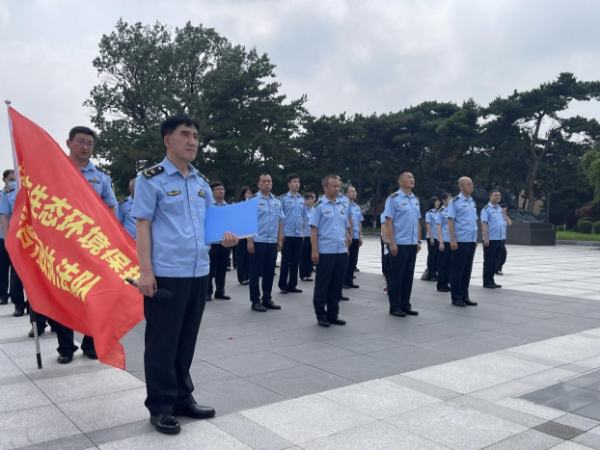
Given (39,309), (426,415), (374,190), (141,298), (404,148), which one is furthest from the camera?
(374,190)

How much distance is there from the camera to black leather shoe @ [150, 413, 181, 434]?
3160 mm

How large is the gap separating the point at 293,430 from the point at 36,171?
2734mm

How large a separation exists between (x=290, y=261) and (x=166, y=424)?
6118 mm

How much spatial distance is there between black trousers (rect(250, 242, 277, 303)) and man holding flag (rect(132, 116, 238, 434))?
3944 millimetres

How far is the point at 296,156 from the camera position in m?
34.3

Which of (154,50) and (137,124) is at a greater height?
(154,50)

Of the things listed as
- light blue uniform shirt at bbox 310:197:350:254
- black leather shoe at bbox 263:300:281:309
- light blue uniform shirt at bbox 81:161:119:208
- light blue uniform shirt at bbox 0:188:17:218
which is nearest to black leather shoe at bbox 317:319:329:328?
light blue uniform shirt at bbox 310:197:350:254

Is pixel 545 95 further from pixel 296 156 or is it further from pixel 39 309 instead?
pixel 39 309

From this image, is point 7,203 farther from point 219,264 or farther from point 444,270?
point 444,270

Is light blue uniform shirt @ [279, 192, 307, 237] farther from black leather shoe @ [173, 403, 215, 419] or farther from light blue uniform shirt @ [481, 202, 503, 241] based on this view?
black leather shoe @ [173, 403, 215, 419]

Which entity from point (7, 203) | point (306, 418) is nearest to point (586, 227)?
point (7, 203)

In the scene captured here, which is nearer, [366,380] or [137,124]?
[366,380]

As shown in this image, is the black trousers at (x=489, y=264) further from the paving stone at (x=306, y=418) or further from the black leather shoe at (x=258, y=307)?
the paving stone at (x=306, y=418)

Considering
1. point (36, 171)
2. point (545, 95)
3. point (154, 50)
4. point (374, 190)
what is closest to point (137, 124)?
point (154, 50)
